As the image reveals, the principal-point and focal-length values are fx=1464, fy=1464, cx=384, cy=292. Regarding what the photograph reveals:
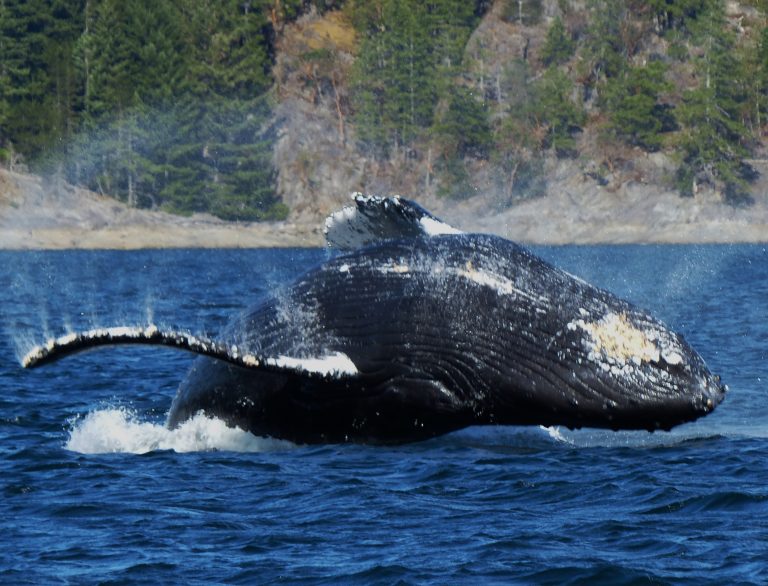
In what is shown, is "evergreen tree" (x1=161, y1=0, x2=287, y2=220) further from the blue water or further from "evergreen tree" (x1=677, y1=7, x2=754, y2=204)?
the blue water

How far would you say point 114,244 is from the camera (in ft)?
330

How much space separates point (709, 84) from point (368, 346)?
100332mm

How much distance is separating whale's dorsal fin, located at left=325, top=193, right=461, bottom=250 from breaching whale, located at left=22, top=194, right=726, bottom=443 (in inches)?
0.9

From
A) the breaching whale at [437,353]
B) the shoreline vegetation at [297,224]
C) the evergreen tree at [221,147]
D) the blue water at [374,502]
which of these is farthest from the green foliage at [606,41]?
the breaching whale at [437,353]

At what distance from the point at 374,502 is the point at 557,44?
106821mm

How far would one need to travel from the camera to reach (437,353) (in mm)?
14023

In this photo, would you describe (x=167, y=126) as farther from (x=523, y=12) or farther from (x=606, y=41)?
(x=606, y=41)

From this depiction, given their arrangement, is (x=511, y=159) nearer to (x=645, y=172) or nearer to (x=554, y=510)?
(x=645, y=172)

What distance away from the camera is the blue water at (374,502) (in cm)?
1114

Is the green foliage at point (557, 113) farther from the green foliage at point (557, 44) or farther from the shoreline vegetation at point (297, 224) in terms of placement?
the shoreline vegetation at point (297, 224)

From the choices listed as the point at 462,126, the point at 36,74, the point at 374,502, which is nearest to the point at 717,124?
the point at 462,126

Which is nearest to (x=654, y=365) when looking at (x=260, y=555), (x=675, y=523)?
(x=675, y=523)

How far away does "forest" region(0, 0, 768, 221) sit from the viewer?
10475cm

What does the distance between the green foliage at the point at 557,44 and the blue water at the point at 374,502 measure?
98.5 meters
